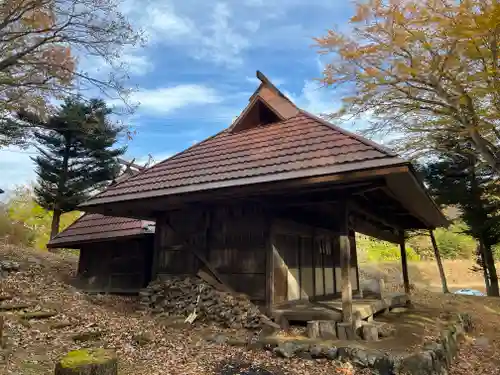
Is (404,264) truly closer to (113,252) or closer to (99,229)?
(113,252)

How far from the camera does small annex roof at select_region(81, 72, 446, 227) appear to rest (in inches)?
234

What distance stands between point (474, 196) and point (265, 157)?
1426 centimetres

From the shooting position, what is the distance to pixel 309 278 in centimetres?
914

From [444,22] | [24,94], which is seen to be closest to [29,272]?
[24,94]

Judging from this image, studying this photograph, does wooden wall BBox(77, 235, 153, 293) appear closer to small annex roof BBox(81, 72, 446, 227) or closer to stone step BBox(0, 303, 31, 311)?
small annex roof BBox(81, 72, 446, 227)

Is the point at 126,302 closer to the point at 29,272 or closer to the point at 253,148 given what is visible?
the point at 29,272

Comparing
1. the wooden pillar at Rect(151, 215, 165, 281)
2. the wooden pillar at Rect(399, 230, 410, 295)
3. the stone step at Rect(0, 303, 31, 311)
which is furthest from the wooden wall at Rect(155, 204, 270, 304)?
the wooden pillar at Rect(399, 230, 410, 295)

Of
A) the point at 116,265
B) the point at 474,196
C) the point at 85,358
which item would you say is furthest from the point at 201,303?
the point at 474,196

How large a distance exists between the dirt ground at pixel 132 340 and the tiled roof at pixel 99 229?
247 cm

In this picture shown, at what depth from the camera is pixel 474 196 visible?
17.0 metres

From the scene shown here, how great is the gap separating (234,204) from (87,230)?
8.10 meters

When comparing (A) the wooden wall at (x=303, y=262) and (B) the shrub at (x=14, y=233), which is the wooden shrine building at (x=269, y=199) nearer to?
(A) the wooden wall at (x=303, y=262)

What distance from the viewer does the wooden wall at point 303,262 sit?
304 inches

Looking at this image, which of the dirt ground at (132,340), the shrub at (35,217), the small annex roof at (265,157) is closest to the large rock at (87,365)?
the dirt ground at (132,340)
